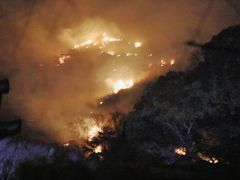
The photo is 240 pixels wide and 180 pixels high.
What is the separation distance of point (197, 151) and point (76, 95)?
79.0 ft

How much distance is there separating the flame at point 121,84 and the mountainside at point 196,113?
9527 mm

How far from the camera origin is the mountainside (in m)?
30.3

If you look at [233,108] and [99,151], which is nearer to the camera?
[233,108]

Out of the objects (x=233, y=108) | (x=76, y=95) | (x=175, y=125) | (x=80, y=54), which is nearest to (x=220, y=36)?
(x=233, y=108)

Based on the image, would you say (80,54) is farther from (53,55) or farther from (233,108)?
(233,108)

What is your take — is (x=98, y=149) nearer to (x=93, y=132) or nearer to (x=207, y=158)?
(x=93, y=132)

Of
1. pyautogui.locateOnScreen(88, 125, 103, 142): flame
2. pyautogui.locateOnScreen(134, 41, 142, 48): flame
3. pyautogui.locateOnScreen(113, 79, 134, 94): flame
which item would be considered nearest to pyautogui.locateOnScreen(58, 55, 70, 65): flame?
pyautogui.locateOnScreen(113, 79, 134, 94): flame

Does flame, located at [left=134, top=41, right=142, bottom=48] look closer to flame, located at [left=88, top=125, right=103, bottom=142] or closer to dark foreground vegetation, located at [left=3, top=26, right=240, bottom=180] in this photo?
dark foreground vegetation, located at [left=3, top=26, right=240, bottom=180]

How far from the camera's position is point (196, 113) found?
34000mm

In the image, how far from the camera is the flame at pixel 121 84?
50688 millimetres

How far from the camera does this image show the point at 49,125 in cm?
4588

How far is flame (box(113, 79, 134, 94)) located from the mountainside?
9527 millimetres

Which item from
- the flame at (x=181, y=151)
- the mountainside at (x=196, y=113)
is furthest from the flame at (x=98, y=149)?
the flame at (x=181, y=151)

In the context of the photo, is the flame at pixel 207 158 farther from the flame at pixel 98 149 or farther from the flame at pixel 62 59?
the flame at pixel 62 59
